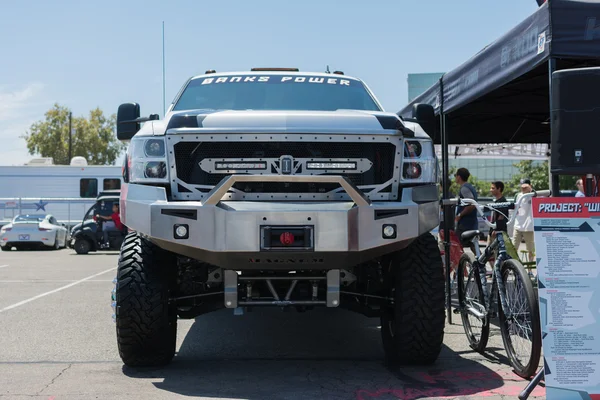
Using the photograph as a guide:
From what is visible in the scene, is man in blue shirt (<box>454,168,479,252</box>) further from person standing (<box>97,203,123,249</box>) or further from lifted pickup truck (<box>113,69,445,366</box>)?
person standing (<box>97,203,123,249</box>)

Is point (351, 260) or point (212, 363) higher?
point (351, 260)

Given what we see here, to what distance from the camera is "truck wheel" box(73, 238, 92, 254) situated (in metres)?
21.4

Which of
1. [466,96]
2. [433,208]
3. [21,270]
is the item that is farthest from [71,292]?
[433,208]

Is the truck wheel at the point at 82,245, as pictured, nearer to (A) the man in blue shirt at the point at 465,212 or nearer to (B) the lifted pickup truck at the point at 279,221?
(A) the man in blue shirt at the point at 465,212

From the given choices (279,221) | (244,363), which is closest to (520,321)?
(279,221)

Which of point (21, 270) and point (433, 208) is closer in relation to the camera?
point (433, 208)

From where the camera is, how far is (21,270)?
14992 mm

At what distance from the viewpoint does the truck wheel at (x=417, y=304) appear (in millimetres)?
5176

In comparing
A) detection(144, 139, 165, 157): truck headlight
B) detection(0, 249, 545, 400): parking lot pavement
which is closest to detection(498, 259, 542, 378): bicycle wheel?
detection(0, 249, 545, 400): parking lot pavement

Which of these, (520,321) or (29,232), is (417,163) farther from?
(29,232)

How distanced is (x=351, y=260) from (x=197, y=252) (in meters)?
1.01

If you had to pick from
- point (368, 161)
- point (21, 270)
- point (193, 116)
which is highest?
point (193, 116)

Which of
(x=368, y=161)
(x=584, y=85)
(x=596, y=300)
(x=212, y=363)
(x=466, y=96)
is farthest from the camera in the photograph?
(x=466, y=96)

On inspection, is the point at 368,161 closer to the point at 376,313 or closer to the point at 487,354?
the point at 376,313
